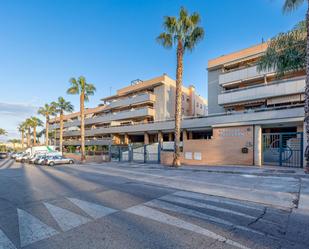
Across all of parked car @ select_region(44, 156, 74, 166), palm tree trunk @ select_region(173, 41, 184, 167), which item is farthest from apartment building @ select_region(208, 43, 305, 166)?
parked car @ select_region(44, 156, 74, 166)

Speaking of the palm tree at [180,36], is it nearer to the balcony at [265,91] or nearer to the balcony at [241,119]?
the balcony at [241,119]

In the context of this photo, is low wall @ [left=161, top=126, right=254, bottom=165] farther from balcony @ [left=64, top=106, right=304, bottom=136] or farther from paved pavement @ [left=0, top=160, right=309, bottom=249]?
paved pavement @ [left=0, top=160, right=309, bottom=249]

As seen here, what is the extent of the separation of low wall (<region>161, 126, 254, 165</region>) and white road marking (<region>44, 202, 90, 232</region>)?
49.9ft

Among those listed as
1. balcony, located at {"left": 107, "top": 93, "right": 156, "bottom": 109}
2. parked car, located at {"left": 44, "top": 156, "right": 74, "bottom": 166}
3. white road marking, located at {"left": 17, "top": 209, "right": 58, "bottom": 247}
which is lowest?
parked car, located at {"left": 44, "top": 156, "right": 74, "bottom": 166}

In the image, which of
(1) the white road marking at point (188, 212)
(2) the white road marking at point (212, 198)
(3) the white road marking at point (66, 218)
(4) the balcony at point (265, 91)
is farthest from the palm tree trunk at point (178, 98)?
(3) the white road marking at point (66, 218)

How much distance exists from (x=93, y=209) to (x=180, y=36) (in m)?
16.8

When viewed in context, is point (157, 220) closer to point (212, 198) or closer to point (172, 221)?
point (172, 221)

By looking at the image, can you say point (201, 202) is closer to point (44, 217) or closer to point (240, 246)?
point (240, 246)

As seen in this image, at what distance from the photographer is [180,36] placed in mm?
18219

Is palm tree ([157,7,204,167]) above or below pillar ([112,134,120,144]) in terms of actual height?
above

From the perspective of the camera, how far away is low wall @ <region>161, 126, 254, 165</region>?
17.0 m

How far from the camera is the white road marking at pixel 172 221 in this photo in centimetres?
374

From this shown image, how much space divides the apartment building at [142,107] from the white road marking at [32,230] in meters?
27.8

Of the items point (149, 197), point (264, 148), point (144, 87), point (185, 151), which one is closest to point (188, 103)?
point (144, 87)
